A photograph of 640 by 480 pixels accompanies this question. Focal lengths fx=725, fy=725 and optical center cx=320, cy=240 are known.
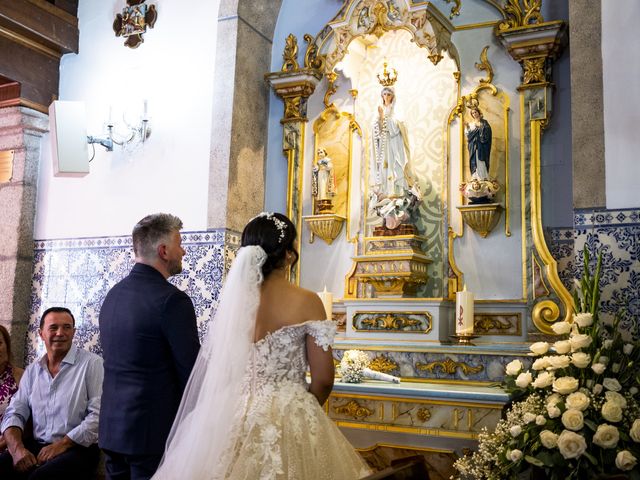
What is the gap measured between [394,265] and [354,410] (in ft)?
3.80

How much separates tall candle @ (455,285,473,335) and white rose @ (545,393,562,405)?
1646 mm

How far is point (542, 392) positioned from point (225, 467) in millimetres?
1486

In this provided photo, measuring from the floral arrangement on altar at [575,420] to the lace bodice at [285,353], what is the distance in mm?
834

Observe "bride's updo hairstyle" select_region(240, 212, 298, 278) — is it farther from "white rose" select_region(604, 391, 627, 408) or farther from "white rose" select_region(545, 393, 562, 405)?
"white rose" select_region(604, 391, 627, 408)

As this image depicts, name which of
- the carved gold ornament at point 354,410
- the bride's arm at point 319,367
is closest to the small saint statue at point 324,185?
the carved gold ornament at point 354,410

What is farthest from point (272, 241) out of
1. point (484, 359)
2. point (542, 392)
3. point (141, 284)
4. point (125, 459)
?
point (484, 359)

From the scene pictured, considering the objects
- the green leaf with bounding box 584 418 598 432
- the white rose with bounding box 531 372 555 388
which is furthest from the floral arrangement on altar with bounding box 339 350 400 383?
the green leaf with bounding box 584 418 598 432

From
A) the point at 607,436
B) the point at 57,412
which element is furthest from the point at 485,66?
the point at 57,412

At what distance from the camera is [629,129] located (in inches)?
165

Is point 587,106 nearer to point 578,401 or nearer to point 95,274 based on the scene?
point 578,401

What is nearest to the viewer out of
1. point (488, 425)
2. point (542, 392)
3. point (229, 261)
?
point (542, 392)

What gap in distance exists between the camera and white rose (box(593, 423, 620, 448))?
9.43 ft

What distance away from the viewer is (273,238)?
2.96 metres

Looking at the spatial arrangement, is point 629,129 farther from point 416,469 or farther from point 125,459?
point 125,459
